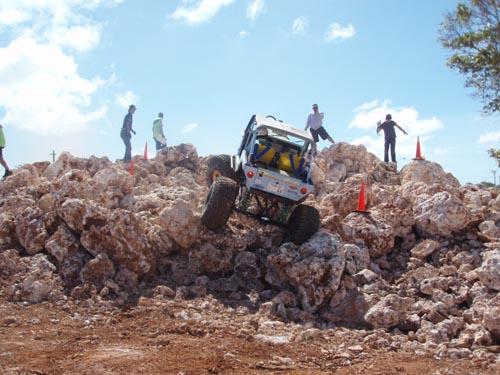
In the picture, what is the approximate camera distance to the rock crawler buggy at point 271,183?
26.1 ft

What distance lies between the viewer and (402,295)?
6941 mm

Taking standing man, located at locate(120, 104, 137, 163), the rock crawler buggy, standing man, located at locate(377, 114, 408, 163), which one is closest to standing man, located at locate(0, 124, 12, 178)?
standing man, located at locate(120, 104, 137, 163)

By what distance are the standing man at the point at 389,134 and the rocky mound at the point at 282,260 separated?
5.08 metres

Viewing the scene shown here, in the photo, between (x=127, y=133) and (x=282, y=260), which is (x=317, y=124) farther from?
(x=282, y=260)

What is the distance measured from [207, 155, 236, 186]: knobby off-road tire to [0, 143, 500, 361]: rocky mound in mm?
1430

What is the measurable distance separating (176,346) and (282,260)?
8.98 feet

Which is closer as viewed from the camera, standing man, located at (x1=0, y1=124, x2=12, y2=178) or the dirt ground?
the dirt ground

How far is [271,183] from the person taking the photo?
804 centimetres

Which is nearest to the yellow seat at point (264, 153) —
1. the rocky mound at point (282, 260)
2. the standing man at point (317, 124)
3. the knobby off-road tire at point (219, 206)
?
the knobby off-road tire at point (219, 206)

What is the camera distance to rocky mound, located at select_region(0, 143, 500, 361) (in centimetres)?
636

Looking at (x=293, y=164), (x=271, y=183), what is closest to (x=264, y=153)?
(x=293, y=164)

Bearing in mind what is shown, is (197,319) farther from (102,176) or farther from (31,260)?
(102,176)

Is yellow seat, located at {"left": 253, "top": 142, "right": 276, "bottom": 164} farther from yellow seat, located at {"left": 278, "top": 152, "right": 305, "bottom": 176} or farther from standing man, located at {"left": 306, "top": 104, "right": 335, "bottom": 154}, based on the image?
standing man, located at {"left": 306, "top": 104, "right": 335, "bottom": 154}

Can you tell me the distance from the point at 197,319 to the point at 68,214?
2912mm
